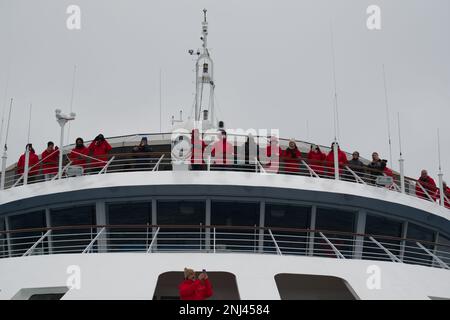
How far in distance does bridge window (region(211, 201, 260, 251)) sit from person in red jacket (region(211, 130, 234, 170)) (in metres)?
1.22

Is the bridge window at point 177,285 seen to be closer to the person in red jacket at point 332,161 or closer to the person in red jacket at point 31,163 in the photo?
the person in red jacket at point 332,161

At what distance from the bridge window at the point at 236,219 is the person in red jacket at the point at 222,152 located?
1225mm

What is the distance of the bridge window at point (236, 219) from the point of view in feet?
51.9

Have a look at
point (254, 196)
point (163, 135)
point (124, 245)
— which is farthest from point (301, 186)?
point (163, 135)

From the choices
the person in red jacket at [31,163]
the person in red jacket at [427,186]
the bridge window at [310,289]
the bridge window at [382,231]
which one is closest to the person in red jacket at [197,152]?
the bridge window at [310,289]

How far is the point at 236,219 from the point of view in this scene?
1591 cm

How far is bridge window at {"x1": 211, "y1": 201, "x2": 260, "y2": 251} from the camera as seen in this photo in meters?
15.8

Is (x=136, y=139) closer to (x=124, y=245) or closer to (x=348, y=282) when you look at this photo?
(x=124, y=245)

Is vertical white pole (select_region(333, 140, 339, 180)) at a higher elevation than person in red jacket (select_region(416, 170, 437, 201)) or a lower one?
Answer: higher

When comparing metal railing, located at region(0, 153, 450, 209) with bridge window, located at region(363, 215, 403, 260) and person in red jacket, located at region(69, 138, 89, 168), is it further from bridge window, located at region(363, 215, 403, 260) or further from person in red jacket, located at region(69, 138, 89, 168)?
bridge window, located at region(363, 215, 403, 260)

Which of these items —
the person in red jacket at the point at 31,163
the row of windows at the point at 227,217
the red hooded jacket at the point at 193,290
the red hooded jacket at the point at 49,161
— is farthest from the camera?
the person in red jacket at the point at 31,163

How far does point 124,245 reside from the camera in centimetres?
1556

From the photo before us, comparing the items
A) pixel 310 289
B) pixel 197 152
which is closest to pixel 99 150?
pixel 197 152

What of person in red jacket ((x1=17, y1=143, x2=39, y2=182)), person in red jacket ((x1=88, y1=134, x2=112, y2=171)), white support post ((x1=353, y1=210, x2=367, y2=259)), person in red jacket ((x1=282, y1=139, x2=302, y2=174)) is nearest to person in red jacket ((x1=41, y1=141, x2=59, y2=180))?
person in red jacket ((x1=17, y1=143, x2=39, y2=182))
